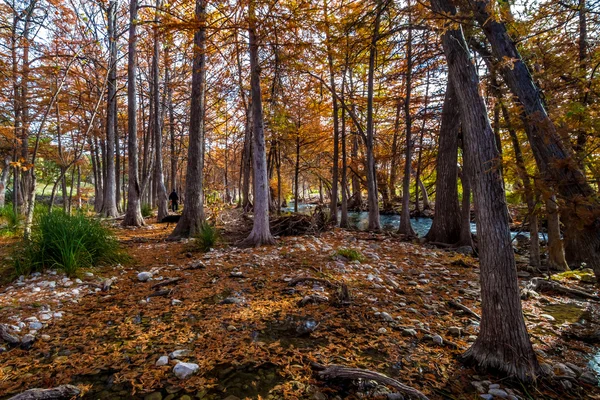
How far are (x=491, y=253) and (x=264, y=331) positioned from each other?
2.13m

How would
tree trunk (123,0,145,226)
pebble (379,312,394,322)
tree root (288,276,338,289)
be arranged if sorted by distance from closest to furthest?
pebble (379,312,394,322) < tree root (288,276,338,289) < tree trunk (123,0,145,226)

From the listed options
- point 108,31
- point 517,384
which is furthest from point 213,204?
point 517,384

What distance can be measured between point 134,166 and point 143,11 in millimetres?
6615

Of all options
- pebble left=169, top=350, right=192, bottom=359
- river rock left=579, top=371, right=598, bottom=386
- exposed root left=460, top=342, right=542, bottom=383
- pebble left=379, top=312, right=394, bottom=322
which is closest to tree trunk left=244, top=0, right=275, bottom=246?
pebble left=379, top=312, right=394, bottom=322

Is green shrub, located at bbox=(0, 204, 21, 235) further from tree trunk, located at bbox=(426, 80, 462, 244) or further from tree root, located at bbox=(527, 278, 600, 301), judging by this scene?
tree root, located at bbox=(527, 278, 600, 301)

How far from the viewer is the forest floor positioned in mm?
1899

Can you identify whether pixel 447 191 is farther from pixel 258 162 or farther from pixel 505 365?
pixel 505 365

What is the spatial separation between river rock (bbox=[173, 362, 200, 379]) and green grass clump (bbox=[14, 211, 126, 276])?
3.05 meters

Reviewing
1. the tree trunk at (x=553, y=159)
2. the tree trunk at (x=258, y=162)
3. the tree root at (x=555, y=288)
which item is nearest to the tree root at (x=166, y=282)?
the tree trunk at (x=258, y=162)

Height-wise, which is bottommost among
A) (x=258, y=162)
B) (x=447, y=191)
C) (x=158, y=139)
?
(x=447, y=191)

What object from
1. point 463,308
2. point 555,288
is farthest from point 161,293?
point 555,288

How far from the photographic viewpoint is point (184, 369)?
1.99 m

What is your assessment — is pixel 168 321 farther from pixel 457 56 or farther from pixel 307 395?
pixel 457 56

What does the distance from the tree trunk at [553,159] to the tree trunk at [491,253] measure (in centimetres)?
28
